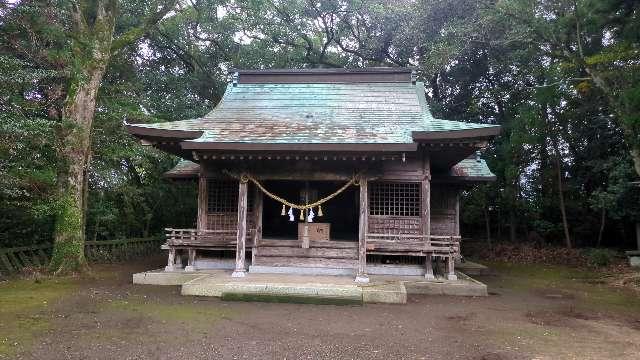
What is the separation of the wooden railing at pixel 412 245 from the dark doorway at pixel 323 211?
294cm

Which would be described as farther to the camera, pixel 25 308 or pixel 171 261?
pixel 171 261

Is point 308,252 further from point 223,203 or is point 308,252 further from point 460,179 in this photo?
point 460,179

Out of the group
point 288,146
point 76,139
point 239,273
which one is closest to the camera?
point 288,146

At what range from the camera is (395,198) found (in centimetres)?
1216

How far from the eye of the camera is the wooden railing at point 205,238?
11.7m

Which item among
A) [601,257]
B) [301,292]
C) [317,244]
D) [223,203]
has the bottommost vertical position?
[301,292]


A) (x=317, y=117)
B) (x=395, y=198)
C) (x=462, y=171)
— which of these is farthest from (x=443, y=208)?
(x=317, y=117)

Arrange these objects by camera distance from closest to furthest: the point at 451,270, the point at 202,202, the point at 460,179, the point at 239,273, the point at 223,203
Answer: the point at 239,273
the point at 451,270
the point at 202,202
the point at 223,203
the point at 460,179

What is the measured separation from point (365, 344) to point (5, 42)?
11543 millimetres

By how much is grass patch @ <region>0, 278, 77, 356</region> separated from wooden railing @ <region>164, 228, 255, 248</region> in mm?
2558

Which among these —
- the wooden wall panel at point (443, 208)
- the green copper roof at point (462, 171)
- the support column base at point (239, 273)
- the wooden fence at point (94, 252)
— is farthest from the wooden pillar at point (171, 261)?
the wooden wall panel at point (443, 208)

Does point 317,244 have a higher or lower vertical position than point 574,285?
higher

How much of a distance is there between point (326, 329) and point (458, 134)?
18.1ft

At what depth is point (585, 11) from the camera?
14.1 m
